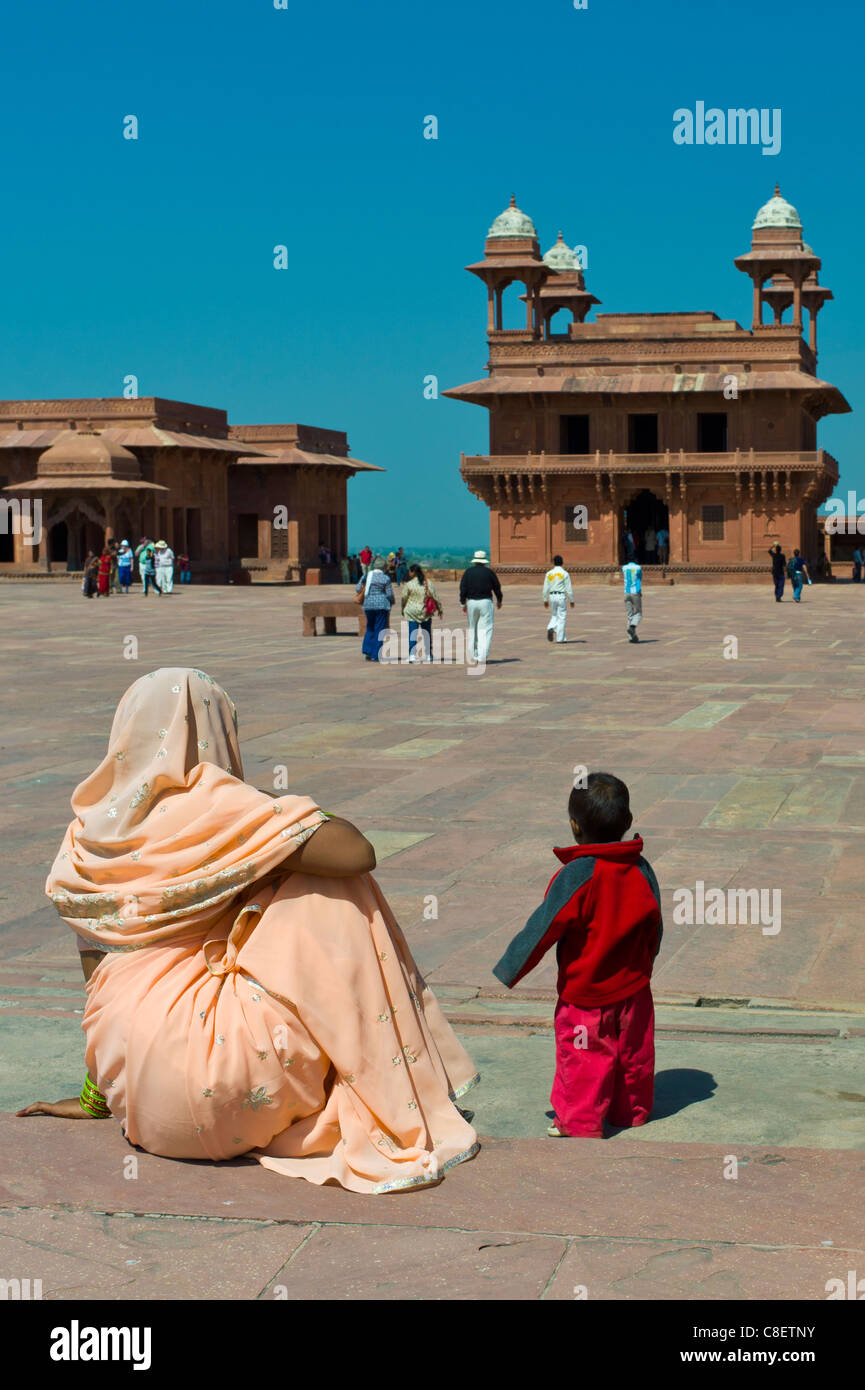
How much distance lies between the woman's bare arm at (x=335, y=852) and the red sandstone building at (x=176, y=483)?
38.2 meters

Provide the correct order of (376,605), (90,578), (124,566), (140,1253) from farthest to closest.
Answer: (124,566) < (90,578) < (376,605) < (140,1253)

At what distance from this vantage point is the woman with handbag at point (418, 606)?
712 inches

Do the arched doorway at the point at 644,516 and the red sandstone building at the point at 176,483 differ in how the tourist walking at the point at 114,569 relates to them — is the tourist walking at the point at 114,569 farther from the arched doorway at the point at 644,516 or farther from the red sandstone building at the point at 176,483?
the arched doorway at the point at 644,516

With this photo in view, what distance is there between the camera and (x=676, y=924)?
20.6 feet

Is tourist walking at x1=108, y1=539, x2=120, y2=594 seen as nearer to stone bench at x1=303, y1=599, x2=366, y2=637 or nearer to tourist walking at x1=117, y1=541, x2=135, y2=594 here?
tourist walking at x1=117, y1=541, x2=135, y2=594

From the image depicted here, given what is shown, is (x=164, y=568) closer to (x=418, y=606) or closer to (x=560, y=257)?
(x=418, y=606)

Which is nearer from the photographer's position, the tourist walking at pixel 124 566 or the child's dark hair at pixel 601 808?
the child's dark hair at pixel 601 808

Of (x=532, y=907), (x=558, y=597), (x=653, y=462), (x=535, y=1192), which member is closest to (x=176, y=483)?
(x=653, y=462)

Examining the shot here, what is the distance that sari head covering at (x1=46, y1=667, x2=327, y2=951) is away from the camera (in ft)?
11.9

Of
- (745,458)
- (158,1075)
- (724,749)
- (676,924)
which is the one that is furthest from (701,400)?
(158,1075)

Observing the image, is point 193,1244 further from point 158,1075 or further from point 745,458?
point 745,458

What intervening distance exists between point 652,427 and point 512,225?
24.0 feet

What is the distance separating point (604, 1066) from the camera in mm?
3959

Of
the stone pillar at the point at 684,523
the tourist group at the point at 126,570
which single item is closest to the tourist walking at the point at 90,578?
the tourist group at the point at 126,570
